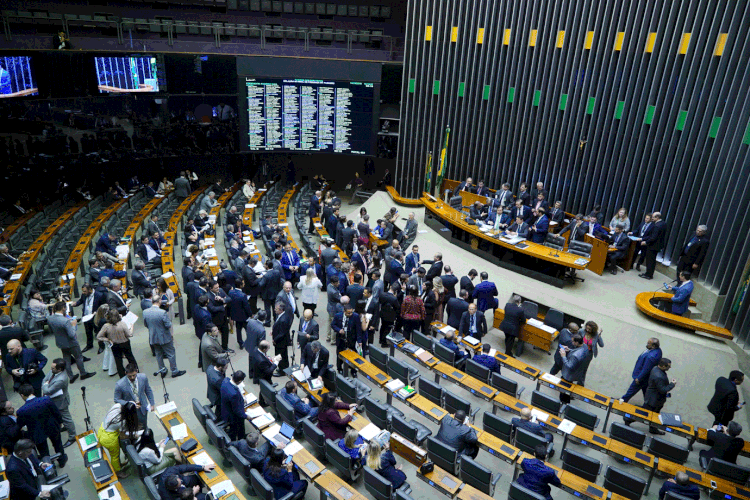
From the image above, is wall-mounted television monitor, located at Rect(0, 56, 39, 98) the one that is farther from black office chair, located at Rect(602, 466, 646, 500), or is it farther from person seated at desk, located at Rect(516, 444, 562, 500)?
black office chair, located at Rect(602, 466, 646, 500)

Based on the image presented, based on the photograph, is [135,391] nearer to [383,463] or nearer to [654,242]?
[383,463]

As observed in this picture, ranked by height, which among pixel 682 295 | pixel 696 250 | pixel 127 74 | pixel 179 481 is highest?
pixel 127 74

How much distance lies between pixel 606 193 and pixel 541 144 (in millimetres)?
2430

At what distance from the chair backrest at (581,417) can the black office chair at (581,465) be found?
0.80 metres

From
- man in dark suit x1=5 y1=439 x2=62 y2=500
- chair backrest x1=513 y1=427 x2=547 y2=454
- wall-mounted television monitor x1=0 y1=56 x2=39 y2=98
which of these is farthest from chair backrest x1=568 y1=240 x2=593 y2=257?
wall-mounted television monitor x1=0 y1=56 x2=39 y2=98

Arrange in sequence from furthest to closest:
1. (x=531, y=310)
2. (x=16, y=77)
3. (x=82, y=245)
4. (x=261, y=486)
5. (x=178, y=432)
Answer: (x=16, y=77) → (x=82, y=245) → (x=531, y=310) → (x=178, y=432) → (x=261, y=486)

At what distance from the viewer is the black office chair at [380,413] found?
7.70 m

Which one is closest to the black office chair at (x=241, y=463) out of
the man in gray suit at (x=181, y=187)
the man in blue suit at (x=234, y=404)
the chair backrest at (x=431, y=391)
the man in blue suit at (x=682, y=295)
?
the man in blue suit at (x=234, y=404)

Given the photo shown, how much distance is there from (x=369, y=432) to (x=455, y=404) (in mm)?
1483

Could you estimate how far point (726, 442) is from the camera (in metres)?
7.29

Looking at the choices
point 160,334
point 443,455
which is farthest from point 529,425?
point 160,334

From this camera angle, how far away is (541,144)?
1591cm

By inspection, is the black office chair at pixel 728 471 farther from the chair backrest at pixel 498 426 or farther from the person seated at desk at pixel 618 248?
the person seated at desk at pixel 618 248

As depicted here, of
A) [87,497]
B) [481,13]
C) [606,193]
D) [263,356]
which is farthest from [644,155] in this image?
[87,497]
